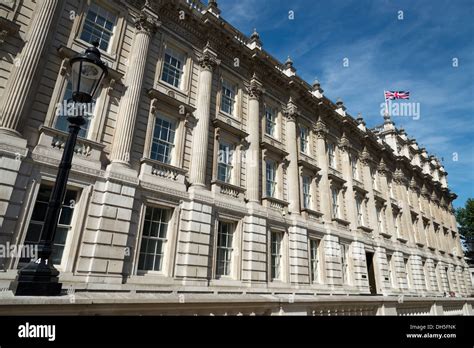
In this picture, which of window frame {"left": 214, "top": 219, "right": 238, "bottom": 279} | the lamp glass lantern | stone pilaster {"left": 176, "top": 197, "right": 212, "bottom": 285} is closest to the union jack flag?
window frame {"left": 214, "top": 219, "right": 238, "bottom": 279}

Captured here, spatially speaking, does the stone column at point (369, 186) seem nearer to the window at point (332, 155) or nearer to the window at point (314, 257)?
the window at point (332, 155)

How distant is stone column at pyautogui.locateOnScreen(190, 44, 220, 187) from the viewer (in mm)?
13336

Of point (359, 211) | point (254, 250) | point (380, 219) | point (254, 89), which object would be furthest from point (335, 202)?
point (254, 89)

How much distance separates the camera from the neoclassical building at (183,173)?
30.5 feet

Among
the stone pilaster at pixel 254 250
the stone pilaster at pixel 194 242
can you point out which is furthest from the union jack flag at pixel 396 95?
the stone pilaster at pixel 194 242

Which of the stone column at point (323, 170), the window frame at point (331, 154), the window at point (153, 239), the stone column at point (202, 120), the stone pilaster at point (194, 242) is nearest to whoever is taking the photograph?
the window at point (153, 239)

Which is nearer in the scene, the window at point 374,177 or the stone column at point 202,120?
the stone column at point 202,120

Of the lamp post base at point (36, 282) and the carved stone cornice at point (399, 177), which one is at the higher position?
the carved stone cornice at point (399, 177)

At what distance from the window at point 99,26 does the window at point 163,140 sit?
3.92 m

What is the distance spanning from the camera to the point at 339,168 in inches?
906

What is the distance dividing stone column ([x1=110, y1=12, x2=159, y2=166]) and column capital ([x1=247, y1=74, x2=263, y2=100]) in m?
6.35

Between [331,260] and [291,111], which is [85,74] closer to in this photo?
[291,111]

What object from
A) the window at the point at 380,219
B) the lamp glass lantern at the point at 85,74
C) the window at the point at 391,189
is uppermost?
the window at the point at 391,189

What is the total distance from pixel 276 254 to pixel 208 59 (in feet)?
36.6
